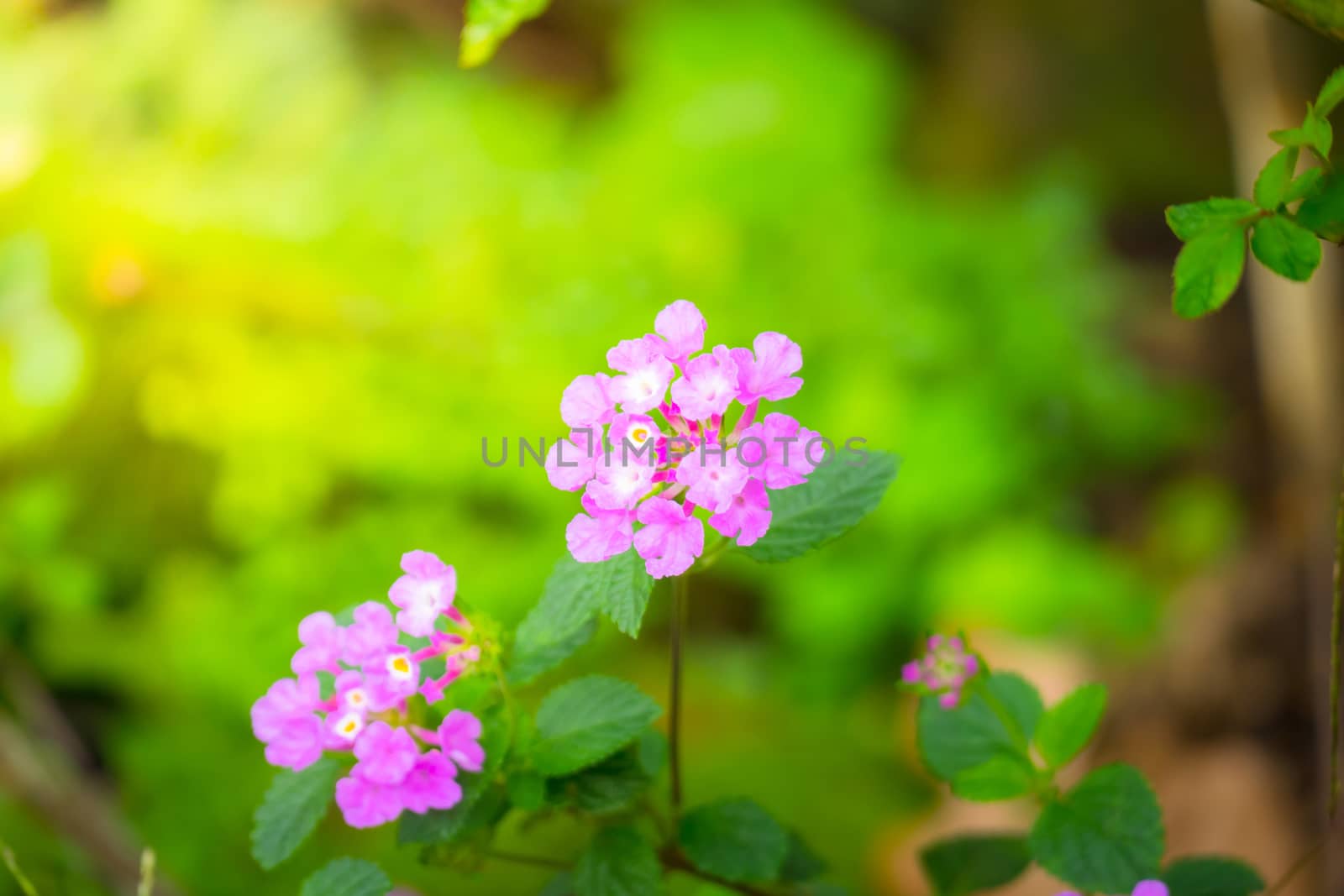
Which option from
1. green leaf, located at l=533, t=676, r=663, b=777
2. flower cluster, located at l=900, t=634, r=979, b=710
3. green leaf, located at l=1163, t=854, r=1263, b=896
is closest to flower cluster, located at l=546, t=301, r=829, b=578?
green leaf, located at l=533, t=676, r=663, b=777

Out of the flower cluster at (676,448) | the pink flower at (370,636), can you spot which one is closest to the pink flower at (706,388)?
the flower cluster at (676,448)

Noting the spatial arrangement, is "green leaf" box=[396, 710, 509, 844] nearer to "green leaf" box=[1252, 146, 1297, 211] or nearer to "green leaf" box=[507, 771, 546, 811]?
"green leaf" box=[507, 771, 546, 811]

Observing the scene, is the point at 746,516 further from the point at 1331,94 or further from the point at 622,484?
the point at 1331,94

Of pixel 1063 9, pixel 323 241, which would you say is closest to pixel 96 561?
pixel 323 241

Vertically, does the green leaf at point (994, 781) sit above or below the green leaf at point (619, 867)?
above

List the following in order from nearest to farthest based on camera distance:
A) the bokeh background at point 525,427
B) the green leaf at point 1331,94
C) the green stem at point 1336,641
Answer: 1. the green leaf at point 1331,94
2. the green stem at point 1336,641
3. the bokeh background at point 525,427

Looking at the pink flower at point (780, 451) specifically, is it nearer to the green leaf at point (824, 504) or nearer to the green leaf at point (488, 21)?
the green leaf at point (824, 504)
